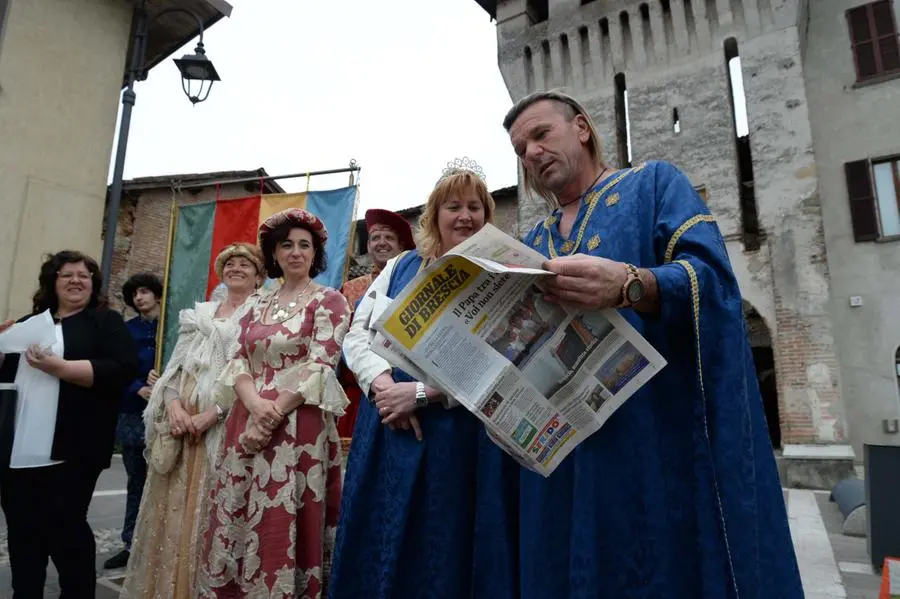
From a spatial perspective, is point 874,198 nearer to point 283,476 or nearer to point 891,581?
point 891,581

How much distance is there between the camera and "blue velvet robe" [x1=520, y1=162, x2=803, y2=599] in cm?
127

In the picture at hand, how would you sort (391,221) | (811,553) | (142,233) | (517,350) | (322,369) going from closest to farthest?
(517,350) → (322,369) → (391,221) → (811,553) → (142,233)

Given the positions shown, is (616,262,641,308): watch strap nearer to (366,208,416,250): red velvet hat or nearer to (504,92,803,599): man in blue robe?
(504,92,803,599): man in blue robe

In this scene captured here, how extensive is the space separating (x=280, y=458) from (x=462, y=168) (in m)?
1.42

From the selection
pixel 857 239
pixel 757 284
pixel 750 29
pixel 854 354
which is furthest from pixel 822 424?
pixel 750 29

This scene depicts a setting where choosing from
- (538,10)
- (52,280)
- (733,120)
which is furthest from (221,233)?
(538,10)

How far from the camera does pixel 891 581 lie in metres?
3.07

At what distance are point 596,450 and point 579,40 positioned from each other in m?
15.1

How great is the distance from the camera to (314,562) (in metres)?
2.34

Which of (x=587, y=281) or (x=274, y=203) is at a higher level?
(x=274, y=203)

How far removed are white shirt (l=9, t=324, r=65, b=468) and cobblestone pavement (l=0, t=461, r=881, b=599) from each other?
1.08 m

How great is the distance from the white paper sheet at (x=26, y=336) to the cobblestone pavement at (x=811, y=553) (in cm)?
143

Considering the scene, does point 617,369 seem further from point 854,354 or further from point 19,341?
point 854,354

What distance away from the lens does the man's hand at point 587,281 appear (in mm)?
1221
